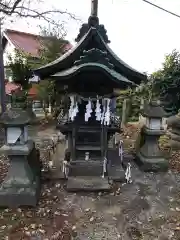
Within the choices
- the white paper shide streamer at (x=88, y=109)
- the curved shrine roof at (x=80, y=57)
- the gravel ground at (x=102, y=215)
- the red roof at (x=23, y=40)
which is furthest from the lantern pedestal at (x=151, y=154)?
the red roof at (x=23, y=40)

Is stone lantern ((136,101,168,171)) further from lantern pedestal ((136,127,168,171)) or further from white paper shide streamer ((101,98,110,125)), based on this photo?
white paper shide streamer ((101,98,110,125))

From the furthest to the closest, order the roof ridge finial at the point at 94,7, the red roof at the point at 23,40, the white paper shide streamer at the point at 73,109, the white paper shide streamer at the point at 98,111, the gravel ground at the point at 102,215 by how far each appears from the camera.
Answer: the red roof at the point at 23,40 < the roof ridge finial at the point at 94,7 < the white paper shide streamer at the point at 73,109 < the white paper shide streamer at the point at 98,111 < the gravel ground at the point at 102,215

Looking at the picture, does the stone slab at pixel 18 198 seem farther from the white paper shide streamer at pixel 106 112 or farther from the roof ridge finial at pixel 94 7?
the roof ridge finial at pixel 94 7

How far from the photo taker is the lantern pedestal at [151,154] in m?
9.05

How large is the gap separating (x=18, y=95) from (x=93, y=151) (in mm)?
3153

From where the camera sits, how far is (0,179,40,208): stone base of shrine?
665 centimetres

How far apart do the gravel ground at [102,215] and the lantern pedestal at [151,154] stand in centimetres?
87

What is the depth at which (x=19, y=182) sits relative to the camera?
6.87 m

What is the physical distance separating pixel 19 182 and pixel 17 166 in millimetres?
433

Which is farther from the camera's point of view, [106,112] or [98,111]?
[106,112]

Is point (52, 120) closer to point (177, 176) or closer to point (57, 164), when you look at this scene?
point (57, 164)

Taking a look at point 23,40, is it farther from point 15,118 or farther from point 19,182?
point 19,182

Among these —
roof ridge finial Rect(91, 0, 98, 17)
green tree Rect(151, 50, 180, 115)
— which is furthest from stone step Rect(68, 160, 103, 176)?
green tree Rect(151, 50, 180, 115)

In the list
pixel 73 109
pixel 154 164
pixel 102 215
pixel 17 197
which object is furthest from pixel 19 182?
pixel 154 164
